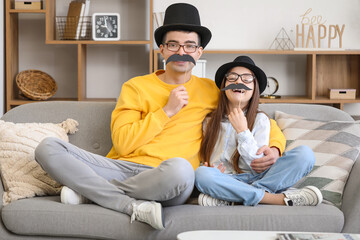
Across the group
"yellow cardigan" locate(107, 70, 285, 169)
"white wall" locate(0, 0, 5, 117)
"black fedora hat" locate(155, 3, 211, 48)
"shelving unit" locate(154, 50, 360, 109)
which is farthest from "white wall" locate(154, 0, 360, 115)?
"yellow cardigan" locate(107, 70, 285, 169)

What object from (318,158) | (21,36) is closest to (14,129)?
(318,158)

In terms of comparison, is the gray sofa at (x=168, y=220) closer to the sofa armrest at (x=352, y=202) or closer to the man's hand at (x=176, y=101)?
the sofa armrest at (x=352, y=202)

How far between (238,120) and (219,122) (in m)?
0.12

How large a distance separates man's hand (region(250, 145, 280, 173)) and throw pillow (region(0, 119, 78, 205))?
844 mm

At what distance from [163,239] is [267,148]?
608 millimetres

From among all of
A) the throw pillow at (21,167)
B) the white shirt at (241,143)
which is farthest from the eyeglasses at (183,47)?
the throw pillow at (21,167)

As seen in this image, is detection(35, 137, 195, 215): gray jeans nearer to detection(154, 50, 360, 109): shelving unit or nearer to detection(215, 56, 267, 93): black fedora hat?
detection(215, 56, 267, 93): black fedora hat

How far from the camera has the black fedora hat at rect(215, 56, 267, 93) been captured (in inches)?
88.7

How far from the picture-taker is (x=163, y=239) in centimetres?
179

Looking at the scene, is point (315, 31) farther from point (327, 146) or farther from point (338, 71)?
point (327, 146)

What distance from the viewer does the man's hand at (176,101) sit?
7.12ft

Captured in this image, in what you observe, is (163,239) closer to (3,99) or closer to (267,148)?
(267,148)

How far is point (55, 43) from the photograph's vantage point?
379 centimetres

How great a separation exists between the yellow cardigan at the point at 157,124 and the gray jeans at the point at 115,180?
194mm
